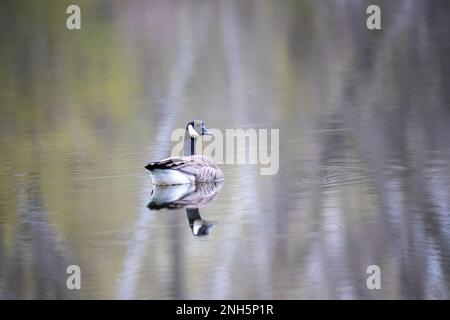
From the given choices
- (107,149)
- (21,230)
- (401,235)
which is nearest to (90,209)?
(21,230)

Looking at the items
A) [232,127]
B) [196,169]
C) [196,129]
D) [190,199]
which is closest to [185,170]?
[196,169]

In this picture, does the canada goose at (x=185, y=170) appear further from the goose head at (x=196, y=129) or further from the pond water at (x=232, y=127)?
the goose head at (x=196, y=129)

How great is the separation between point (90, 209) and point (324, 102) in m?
2.92

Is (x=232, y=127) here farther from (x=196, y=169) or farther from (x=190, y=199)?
(x=190, y=199)

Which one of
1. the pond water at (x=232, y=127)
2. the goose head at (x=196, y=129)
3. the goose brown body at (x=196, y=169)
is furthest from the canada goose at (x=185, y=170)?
the goose head at (x=196, y=129)

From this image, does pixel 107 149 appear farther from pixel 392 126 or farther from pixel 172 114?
pixel 392 126

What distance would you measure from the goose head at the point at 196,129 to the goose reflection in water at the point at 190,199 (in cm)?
52

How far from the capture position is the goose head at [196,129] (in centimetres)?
742

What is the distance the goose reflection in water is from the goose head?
52cm

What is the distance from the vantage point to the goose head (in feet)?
24.3

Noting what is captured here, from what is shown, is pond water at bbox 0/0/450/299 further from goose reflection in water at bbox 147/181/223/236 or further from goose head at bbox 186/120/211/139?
goose head at bbox 186/120/211/139

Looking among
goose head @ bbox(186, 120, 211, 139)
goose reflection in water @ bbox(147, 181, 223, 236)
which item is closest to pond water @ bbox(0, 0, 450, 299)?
goose reflection in water @ bbox(147, 181, 223, 236)

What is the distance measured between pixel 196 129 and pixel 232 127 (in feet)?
1.95

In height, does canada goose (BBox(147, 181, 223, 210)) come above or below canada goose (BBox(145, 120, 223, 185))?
below
